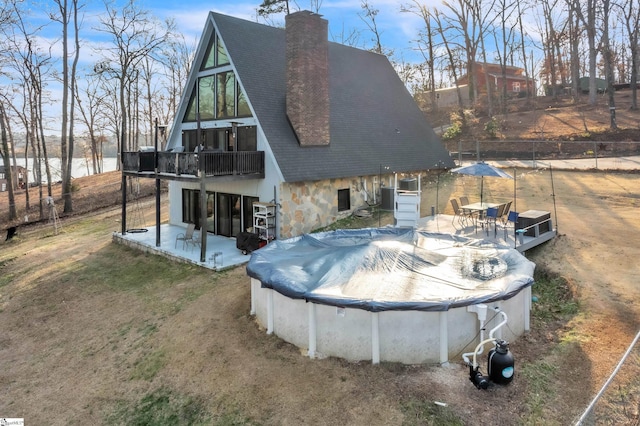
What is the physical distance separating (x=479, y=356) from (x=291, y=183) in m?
9.41

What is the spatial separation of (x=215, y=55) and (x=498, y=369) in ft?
51.0

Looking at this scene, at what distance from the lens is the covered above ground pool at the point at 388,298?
7.56m

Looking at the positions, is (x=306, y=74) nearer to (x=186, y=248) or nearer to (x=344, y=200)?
(x=344, y=200)

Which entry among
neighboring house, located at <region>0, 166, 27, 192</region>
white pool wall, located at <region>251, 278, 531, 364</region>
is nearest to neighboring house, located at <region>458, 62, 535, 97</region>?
white pool wall, located at <region>251, 278, 531, 364</region>

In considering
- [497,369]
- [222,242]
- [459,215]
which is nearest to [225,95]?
[222,242]

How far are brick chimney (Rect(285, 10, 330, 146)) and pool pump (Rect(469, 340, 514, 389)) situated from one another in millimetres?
11223

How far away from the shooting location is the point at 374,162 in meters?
18.8

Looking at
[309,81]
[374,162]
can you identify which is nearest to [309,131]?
[309,81]

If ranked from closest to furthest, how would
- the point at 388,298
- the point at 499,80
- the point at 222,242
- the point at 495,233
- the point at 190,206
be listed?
the point at 388,298 → the point at 495,233 → the point at 222,242 → the point at 190,206 → the point at 499,80

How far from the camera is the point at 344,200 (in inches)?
692

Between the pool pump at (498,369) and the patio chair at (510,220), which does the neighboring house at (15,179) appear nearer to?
the patio chair at (510,220)

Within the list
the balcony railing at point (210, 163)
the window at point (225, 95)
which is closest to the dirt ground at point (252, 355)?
the balcony railing at point (210, 163)

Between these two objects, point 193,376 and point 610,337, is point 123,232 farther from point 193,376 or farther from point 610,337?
point 610,337

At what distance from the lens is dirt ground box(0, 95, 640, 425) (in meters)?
6.66
